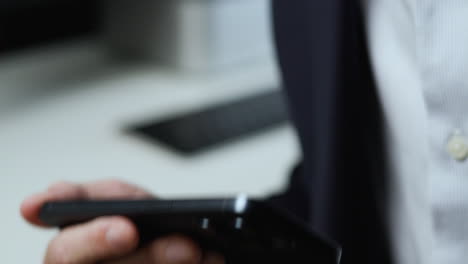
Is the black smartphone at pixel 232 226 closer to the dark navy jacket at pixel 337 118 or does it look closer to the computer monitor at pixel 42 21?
the dark navy jacket at pixel 337 118

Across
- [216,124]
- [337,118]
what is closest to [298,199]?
[337,118]

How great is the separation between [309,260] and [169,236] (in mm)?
67

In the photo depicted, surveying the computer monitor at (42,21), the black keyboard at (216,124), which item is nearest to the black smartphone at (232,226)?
the black keyboard at (216,124)

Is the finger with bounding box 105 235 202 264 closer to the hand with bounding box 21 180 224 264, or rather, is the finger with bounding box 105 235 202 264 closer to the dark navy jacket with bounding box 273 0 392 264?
the hand with bounding box 21 180 224 264

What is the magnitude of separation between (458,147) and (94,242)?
183mm

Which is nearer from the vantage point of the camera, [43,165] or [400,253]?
[400,253]

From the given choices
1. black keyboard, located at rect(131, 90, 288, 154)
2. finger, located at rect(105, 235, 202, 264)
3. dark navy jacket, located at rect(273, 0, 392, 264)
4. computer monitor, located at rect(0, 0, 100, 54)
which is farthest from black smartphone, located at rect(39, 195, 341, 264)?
computer monitor, located at rect(0, 0, 100, 54)

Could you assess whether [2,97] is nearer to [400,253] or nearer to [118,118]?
[118,118]

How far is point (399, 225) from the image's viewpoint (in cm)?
39

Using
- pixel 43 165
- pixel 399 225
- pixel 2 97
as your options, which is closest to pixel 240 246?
pixel 399 225

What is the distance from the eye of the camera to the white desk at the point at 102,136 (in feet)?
1.87

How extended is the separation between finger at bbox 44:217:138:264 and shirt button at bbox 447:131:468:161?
161 millimetres

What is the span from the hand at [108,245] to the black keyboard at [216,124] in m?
0.30

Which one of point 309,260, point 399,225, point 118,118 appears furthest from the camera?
point 118,118
